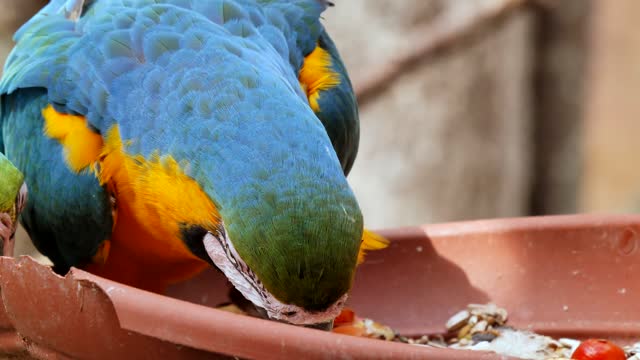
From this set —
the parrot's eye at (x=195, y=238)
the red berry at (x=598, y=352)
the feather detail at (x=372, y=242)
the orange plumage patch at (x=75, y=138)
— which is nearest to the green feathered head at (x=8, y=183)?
the orange plumage patch at (x=75, y=138)

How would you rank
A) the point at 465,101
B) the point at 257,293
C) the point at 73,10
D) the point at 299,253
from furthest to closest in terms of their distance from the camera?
the point at 465,101 → the point at 73,10 → the point at 257,293 → the point at 299,253

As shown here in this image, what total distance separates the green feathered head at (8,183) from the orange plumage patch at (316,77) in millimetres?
765

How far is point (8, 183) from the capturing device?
265 centimetres

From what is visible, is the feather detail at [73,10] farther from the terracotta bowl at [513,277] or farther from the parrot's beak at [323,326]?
the parrot's beak at [323,326]

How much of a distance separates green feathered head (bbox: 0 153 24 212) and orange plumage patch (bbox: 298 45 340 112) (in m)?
0.76

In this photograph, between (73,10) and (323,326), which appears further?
(73,10)

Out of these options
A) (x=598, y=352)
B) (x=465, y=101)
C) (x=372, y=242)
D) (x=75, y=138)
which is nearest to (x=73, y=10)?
(x=75, y=138)

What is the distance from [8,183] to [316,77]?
0.84 metres

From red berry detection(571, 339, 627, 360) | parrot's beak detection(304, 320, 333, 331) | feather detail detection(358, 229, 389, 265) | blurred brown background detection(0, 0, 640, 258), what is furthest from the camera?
blurred brown background detection(0, 0, 640, 258)

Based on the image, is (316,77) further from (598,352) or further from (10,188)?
(598,352)

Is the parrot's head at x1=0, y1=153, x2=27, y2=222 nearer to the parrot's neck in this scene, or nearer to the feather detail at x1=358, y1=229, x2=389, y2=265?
the parrot's neck

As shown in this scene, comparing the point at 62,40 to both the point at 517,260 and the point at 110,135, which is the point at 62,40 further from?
the point at 517,260

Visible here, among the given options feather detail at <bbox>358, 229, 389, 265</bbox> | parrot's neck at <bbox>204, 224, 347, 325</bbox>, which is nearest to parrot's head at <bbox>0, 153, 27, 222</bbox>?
parrot's neck at <bbox>204, 224, 347, 325</bbox>

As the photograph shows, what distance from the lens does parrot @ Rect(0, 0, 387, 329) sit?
2125 millimetres
